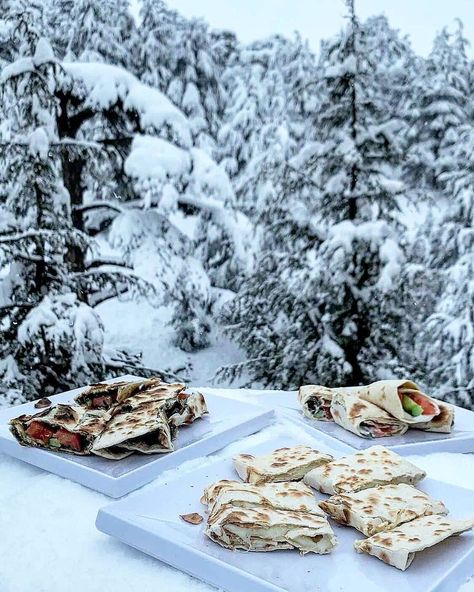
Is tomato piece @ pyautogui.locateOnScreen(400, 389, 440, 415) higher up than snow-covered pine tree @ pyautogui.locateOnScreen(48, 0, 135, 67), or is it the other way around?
snow-covered pine tree @ pyautogui.locateOnScreen(48, 0, 135, 67)

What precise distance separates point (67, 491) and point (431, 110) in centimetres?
1637

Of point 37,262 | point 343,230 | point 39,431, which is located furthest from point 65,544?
point 343,230

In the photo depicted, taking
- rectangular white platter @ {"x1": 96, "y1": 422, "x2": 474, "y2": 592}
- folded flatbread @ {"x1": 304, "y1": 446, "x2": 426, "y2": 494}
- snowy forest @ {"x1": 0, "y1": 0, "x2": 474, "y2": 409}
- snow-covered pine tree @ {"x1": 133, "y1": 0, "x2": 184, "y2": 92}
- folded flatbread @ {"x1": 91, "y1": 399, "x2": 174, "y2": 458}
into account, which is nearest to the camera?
rectangular white platter @ {"x1": 96, "y1": 422, "x2": 474, "y2": 592}

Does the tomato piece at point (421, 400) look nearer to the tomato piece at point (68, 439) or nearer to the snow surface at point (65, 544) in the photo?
the snow surface at point (65, 544)

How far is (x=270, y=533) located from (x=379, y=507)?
0.67ft

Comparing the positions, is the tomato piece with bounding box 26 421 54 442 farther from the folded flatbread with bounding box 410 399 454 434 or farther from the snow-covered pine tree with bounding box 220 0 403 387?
the snow-covered pine tree with bounding box 220 0 403 387

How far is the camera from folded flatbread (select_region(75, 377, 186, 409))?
1.58 m

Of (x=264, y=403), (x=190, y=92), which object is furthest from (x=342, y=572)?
(x=190, y=92)

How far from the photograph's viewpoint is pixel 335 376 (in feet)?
17.5

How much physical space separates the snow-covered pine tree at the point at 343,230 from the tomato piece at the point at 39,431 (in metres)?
3.95

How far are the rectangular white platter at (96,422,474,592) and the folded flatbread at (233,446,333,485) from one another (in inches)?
4.9

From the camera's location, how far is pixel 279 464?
1.22 metres

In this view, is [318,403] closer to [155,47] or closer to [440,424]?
[440,424]

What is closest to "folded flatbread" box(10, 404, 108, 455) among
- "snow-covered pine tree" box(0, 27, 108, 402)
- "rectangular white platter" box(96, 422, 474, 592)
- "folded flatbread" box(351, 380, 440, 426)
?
"rectangular white platter" box(96, 422, 474, 592)
